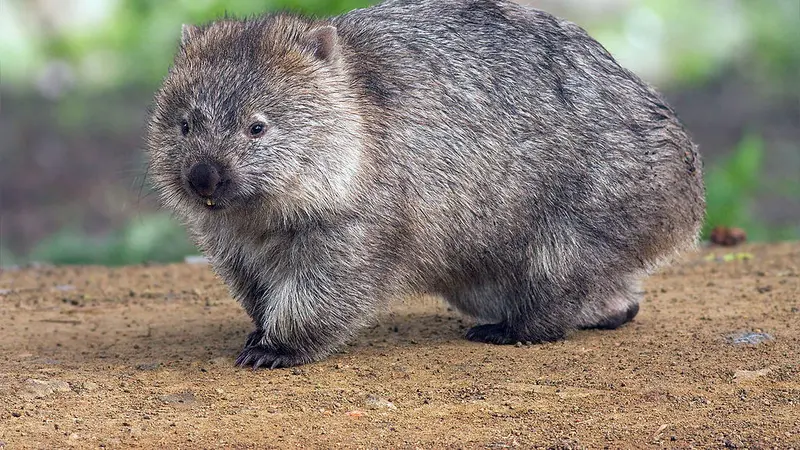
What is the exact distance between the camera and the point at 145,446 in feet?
14.2

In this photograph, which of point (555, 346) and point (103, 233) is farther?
point (103, 233)

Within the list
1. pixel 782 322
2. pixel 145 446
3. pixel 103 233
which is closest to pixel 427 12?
pixel 782 322

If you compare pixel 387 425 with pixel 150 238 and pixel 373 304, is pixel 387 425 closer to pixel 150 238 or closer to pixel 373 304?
pixel 373 304

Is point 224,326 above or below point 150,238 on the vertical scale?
above

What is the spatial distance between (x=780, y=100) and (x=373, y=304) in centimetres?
1129

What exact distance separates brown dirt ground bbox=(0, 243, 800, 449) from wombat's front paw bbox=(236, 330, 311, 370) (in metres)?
0.09

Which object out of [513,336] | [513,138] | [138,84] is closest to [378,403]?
[513,336]

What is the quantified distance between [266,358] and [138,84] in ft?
40.4

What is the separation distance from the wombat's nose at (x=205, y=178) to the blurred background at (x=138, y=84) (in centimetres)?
634

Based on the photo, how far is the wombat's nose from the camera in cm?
514

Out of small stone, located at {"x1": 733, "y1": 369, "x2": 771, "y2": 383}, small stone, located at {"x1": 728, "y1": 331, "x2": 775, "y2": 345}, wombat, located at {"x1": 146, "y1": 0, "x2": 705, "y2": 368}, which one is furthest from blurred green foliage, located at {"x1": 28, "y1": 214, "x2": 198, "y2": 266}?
small stone, located at {"x1": 733, "y1": 369, "x2": 771, "y2": 383}

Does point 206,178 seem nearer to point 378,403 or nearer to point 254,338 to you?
point 254,338

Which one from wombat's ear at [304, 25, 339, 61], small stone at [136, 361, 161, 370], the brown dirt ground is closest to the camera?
the brown dirt ground

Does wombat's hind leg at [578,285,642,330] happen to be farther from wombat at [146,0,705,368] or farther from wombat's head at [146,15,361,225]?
wombat's head at [146,15,361,225]
